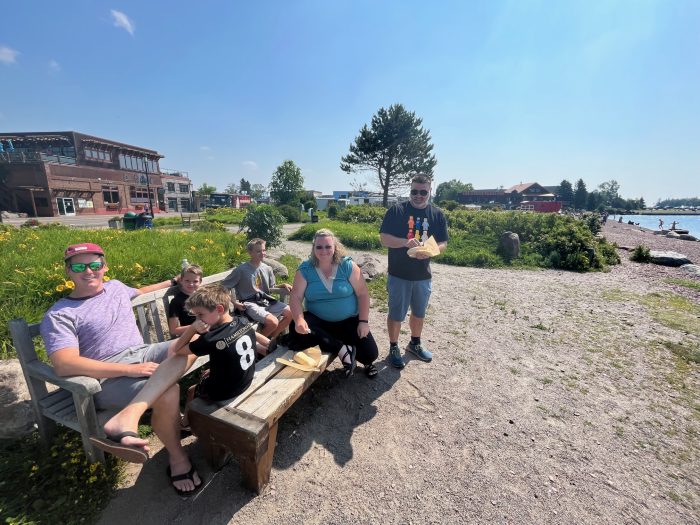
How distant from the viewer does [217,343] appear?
210 centimetres

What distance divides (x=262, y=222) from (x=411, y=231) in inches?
293

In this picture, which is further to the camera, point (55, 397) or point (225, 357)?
point (55, 397)

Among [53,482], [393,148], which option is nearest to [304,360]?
[53,482]

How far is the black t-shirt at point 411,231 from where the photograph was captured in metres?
3.49

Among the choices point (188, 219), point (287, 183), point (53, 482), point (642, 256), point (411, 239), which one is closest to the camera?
point (53, 482)

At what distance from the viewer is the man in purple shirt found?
1.88 metres

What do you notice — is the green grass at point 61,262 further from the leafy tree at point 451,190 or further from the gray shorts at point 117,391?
the leafy tree at point 451,190

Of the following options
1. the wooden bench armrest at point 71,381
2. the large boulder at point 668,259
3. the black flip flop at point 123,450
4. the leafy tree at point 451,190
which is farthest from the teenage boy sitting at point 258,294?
the leafy tree at point 451,190

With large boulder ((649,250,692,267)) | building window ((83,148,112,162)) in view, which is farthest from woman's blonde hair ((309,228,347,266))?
building window ((83,148,112,162))

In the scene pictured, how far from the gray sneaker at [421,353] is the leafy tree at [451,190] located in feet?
250

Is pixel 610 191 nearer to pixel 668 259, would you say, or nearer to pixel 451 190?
pixel 451 190

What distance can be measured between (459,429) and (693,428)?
7.15 ft

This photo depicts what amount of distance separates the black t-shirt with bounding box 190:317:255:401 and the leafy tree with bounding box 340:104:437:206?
33.0 m

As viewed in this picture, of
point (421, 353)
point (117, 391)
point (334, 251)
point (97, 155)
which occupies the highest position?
point (97, 155)
